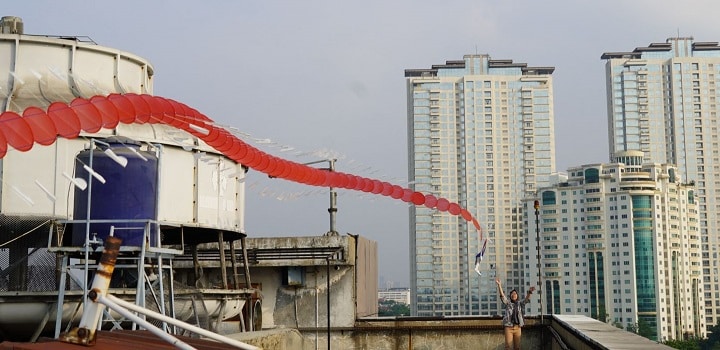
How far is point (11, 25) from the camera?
19766 millimetres

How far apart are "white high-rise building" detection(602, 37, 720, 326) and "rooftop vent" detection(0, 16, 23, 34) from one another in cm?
17206

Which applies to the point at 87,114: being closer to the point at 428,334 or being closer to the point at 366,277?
the point at 428,334

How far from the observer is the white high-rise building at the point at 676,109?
7057 inches

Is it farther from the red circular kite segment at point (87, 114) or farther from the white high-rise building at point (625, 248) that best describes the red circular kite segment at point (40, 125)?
the white high-rise building at point (625, 248)

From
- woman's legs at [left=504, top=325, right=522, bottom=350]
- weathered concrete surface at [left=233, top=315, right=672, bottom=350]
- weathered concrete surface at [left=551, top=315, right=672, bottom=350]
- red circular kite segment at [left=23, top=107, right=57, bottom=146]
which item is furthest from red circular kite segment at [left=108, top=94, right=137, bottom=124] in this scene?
weathered concrete surface at [left=233, top=315, right=672, bottom=350]

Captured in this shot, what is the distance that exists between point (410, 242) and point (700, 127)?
65.3 m

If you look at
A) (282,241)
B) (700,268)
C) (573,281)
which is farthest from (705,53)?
(282,241)

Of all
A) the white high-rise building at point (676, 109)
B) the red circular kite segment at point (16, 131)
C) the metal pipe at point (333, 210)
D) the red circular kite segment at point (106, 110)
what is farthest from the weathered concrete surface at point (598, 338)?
the white high-rise building at point (676, 109)

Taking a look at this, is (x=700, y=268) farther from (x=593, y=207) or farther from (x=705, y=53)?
(x=705, y=53)

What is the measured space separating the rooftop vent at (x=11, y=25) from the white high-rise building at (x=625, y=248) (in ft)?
457

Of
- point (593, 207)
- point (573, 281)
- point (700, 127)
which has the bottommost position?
point (573, 281)

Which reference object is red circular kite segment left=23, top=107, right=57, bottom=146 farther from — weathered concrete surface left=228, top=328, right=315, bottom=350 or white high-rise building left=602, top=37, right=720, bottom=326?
white high-rise building left=602, top=37, right=720, bottom=326

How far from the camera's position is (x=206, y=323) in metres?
19.5

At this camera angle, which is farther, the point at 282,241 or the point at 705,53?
the point at 705,53
